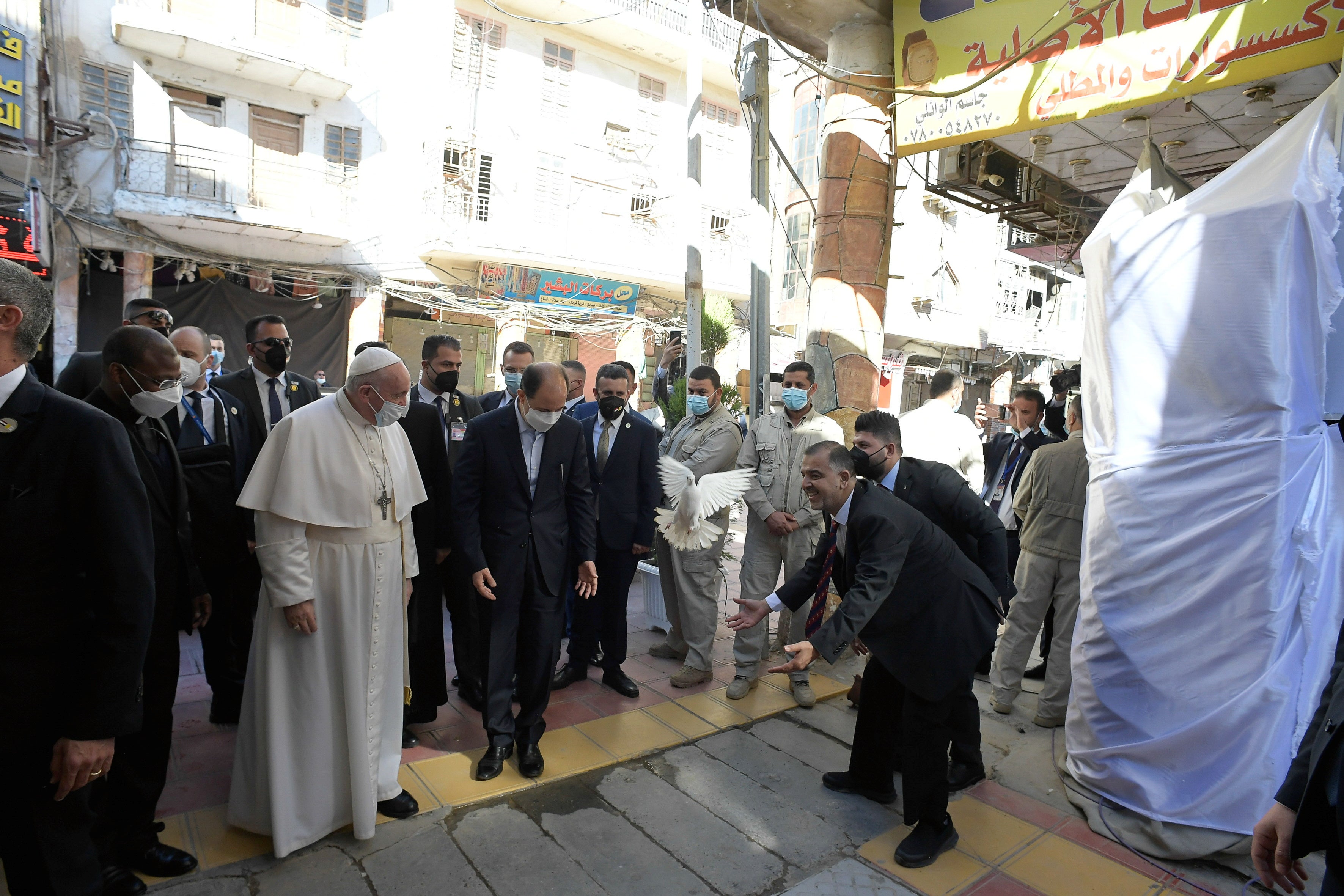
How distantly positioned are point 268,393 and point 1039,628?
15.4 feet

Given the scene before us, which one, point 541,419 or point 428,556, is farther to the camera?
point 428,556

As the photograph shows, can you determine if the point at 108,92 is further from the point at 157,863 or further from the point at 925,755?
the point at 925,755

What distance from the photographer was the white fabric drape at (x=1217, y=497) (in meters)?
2.96

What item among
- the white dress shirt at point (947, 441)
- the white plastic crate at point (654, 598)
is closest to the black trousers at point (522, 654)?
the white plastic crate at point (654, 598)

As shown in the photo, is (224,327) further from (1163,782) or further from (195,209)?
(1163,782)

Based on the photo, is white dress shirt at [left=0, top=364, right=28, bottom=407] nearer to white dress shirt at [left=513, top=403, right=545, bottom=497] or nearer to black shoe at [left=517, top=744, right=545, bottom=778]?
white dress shirt at [left=513, top=403, right=545, bottom=497]

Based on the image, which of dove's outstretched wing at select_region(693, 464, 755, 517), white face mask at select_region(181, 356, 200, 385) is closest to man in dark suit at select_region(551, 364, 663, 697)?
dove's outstretched wing at select_region(693, 464, 755, 517)

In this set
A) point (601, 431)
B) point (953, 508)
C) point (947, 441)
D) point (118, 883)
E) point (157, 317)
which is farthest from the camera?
point (947, 441)

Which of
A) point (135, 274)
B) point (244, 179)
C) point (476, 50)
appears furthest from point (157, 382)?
point (476, 50)

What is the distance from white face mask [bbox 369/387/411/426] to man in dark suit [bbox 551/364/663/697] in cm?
185

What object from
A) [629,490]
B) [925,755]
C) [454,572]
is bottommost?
[925,755]

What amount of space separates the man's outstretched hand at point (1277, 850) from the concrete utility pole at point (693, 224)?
501cm

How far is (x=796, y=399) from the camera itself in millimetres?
4773

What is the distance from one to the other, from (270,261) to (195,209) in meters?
1.67
